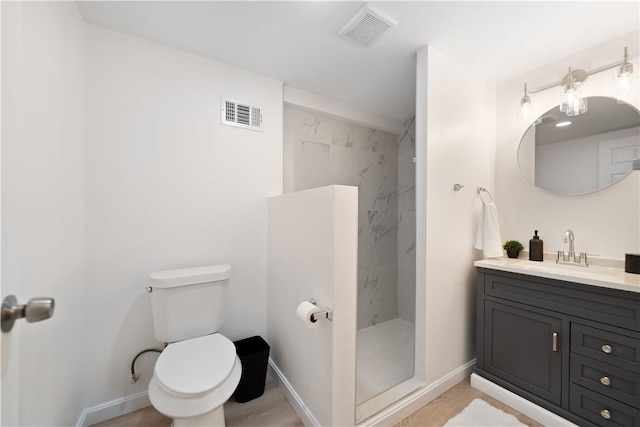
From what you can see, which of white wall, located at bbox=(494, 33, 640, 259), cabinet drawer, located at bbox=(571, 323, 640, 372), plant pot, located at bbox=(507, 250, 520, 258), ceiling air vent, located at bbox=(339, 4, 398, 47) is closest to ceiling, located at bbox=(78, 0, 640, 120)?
ceiling air vent, located at bbox=(339, 4, 398, 47)

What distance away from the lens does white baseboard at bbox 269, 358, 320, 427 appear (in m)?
1.40

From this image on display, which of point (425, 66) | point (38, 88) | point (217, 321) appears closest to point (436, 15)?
point (425, 66)

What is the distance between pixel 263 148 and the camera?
1.98 meters

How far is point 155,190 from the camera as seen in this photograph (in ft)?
5.30

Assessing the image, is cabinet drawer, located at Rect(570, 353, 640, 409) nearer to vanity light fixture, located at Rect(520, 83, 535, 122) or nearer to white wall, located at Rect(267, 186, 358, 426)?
white wall, located at Rect(267, 186, 358, 426)

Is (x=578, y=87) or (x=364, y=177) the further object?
(x=364, y=177)

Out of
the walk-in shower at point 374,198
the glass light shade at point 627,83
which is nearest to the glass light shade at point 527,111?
the glass light shade at point 627,83

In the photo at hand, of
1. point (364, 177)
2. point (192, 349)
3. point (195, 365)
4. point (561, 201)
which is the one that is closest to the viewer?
point (195, 365)

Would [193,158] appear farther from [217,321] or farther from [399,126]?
[399,126]

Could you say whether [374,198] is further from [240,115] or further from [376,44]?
[240,115]

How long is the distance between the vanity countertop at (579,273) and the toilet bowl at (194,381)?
1.75m

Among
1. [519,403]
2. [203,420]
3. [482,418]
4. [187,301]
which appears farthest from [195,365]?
[519,403]

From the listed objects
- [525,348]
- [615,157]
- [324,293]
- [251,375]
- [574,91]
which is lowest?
[251,375]

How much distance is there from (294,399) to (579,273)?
1.83 meters
